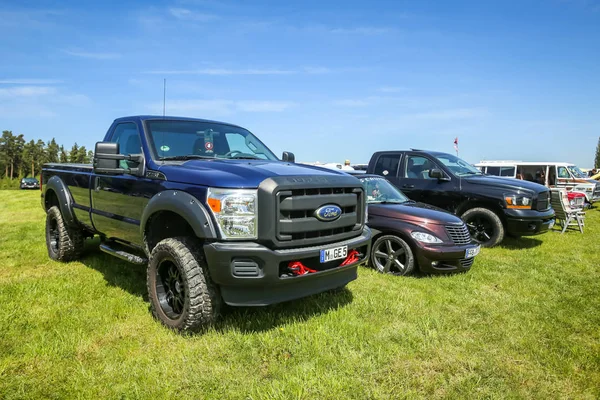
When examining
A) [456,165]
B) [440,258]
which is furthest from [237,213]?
[456,165]

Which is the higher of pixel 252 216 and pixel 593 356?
pixel 252 216

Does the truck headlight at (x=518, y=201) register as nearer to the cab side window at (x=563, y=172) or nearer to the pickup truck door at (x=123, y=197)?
the pickup truck door at (x=123, y=197)

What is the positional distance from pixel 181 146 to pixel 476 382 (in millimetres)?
3499

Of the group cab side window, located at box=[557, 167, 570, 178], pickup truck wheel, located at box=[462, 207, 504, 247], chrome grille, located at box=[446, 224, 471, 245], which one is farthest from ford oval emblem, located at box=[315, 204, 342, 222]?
cab side window, located at box=[557, 167, 570, 178]

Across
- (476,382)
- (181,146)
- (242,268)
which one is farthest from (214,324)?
(476,382)

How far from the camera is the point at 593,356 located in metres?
3.36

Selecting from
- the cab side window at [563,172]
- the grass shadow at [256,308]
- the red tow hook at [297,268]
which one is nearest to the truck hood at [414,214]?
the grass shadow at [256,308]

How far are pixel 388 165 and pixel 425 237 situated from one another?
4.03m

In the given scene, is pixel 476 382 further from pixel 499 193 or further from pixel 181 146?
pixel 499 193

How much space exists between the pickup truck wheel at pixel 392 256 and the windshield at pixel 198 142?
85.1 inches

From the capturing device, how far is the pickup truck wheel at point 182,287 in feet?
11.3

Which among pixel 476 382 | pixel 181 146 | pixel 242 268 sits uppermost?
pixel 181 146

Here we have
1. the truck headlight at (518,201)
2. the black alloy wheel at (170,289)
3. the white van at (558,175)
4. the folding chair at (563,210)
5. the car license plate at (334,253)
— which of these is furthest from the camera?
the white van at (558,175)

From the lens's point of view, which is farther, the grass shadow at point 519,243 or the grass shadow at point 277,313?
the grass shadow at point 519,243
